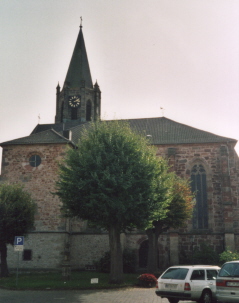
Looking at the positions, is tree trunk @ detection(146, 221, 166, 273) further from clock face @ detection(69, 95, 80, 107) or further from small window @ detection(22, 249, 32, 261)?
clock face @ detection(69, 95, 80, 107)

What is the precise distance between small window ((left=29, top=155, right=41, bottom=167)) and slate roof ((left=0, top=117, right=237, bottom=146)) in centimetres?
125

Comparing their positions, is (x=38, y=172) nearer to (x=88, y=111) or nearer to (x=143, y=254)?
(x=143, y=254)

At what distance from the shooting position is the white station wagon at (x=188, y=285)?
13.9 m

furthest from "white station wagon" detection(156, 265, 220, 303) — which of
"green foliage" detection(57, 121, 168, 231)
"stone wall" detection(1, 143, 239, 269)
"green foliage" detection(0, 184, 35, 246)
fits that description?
"stone wall" detection(1, 143, 239, 269)

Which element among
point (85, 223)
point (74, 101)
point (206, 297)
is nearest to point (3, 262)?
point (85, 223)

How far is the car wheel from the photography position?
1395 centimetres

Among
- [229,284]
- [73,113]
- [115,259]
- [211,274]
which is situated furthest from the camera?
[73,113]

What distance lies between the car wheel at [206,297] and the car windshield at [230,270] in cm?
186

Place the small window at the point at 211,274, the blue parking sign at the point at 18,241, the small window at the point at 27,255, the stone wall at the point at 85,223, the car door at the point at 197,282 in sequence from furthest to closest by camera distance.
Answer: the stone wall at the point at 85,223 → the small window at the point at 27,255 → the blue parking sign at the point at 18,241 → the small window at the point at 211,274 → the car door at the point at 197,282

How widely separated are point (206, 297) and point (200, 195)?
20499mm

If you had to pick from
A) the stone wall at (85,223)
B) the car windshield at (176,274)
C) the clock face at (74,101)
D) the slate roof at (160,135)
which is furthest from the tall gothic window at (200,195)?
the clock face at (74,101)

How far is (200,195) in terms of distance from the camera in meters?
34.1

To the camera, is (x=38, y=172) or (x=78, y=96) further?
(x=78, y=96)

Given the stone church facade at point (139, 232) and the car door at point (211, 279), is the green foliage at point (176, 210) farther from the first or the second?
the car door at point (211, 279)
